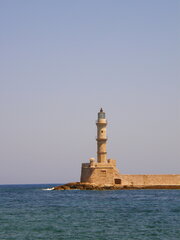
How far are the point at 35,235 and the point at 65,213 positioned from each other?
10.4 meters

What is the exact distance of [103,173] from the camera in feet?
220

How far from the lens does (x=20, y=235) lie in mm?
25062

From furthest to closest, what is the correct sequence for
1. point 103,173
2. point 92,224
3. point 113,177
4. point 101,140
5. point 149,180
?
point 149,180, point 113,177, point 103,173, point 101,140, point 92,224

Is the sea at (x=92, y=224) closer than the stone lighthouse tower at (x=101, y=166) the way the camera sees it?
Yes

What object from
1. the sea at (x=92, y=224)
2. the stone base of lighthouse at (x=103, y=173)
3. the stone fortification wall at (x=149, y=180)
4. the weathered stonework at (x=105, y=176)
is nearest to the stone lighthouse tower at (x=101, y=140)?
the weathered stonework at (x=105, y=176)

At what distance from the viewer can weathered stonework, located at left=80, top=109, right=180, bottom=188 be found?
6706cm

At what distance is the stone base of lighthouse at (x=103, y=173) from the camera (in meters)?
A: 67.1

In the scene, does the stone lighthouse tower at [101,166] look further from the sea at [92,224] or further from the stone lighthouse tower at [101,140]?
the sea at [92,224]

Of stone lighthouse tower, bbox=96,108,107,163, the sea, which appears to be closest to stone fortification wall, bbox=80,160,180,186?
stone lighthouse tower, bbox=96,108,107,163

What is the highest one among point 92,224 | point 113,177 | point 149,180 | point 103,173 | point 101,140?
point 101,140

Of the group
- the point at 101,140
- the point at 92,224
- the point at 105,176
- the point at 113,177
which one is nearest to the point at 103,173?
the point at 105,176

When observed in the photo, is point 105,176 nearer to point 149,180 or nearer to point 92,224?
point 149,180

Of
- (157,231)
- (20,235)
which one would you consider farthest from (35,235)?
(157,231)

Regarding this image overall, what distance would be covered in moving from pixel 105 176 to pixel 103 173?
59 cm
